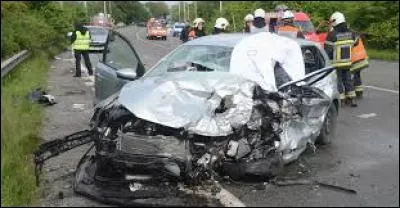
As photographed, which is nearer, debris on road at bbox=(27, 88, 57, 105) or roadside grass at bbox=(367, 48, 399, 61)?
debris on road at bbox=(27, 88, 57, 105)

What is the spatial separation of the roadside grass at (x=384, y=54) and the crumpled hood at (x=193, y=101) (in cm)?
1939

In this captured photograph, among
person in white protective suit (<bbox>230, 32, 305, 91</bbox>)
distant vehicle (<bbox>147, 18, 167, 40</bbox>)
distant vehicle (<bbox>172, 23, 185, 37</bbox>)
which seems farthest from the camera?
distant vehicle (<bbox>172, 23, 185, 37</bbox>)

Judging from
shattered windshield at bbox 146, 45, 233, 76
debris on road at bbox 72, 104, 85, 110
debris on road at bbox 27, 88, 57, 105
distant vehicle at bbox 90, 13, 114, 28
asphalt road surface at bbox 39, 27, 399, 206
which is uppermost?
distant vehicle at bbox 90, 13, 114, 28

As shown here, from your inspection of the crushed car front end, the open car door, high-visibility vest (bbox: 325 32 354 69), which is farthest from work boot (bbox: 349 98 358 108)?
the crushed car front end

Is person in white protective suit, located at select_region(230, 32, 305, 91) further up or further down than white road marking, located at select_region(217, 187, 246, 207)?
further up

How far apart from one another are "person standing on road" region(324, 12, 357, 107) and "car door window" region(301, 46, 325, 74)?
299cm

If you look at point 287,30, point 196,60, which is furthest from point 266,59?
point 287,30

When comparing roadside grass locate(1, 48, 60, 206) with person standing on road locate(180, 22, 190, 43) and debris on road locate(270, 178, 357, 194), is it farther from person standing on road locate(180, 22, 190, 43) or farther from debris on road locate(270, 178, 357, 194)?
person standing on road locate(180, 22, 190, 43)

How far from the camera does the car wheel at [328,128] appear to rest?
7.94 m

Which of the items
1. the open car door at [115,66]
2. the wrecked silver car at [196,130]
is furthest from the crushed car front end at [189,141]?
the open car door at [115,66]

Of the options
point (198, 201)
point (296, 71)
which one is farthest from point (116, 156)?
point (296, 71)

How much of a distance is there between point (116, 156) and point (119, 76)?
192cm

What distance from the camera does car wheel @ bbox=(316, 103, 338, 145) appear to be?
26.0 ft

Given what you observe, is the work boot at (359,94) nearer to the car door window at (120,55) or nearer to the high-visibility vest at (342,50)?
the high-visibility vest at (342,50)
